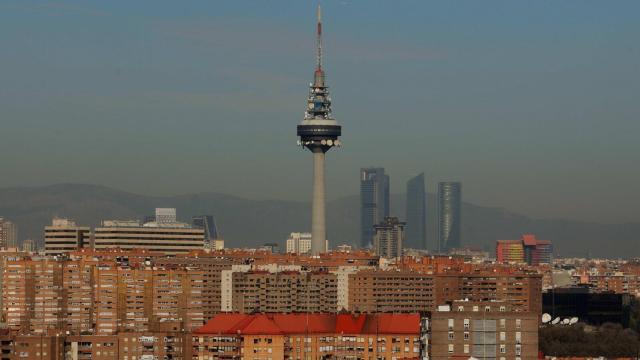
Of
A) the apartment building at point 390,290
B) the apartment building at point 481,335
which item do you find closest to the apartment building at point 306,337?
the apartment building at point 481,335

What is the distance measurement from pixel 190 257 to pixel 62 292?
35795 millimetres

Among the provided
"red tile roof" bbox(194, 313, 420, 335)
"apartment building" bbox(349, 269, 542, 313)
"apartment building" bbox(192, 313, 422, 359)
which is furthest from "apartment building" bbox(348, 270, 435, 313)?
"apartment building" bbox(192, 313, 422, 359)

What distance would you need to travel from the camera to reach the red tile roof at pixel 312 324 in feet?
334

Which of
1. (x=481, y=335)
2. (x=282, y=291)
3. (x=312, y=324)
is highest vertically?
(x=282, y=291)

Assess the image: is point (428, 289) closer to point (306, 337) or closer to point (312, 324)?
point (312, 324)

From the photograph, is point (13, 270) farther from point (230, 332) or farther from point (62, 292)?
point (230, 332)

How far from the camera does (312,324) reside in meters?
106

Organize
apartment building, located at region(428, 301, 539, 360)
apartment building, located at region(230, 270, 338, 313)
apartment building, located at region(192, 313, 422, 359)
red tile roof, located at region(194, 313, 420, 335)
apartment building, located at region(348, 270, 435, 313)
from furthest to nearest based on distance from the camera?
apartment building, located at region(348, 270, 435, 313) < apartment building, located at region(230, 270, 338, 313) < red tile roof, located at region(194, 313, 420, 335) < apartment building, located at region(192, 313, 422, 359) < apartment building, located at region(428, 301, 539, 360)

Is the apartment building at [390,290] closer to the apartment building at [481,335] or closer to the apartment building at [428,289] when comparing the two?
the apartment building at [428,289]

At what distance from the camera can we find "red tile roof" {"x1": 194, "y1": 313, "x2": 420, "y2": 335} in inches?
4011

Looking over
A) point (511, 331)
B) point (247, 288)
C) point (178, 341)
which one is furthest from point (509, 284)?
point (511, 331)

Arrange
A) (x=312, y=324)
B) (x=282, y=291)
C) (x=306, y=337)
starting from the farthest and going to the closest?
(x=282, y=291) → (x=312, y=324) → (x=306, y=337)

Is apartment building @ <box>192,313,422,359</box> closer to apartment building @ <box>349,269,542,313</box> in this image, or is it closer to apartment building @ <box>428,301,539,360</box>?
apartment building @ <box>428,301,539,360</box>

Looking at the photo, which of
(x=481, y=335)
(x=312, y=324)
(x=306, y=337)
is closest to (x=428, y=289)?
(x=312, y=324)
